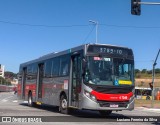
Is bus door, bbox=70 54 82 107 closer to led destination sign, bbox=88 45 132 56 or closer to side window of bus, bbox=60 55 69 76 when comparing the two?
side window of bus, bbox=60 55 69 76

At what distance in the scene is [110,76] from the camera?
18.9 m

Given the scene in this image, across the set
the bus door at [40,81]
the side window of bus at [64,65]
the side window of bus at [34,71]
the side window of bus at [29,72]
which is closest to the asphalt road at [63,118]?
the side window of bus at [64,65]

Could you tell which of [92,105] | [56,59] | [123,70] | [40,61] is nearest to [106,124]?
[92,105]

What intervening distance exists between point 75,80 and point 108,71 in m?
1.94

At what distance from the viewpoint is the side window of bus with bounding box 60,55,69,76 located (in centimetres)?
2127

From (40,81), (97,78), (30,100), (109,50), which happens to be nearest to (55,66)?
(40,81)

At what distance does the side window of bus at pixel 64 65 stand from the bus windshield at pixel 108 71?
8.38ft

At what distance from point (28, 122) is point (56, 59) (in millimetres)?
8134

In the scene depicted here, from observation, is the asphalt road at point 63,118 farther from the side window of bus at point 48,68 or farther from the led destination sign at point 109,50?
the led destination sign at point 109,50

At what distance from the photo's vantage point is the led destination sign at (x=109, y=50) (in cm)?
1923

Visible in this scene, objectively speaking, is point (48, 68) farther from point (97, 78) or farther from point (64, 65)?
point (97, 78)

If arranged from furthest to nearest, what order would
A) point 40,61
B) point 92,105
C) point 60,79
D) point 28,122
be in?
point 40,61 → point 60,79 → point 92,105 → point 28,122

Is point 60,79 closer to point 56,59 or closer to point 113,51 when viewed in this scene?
point 56,59

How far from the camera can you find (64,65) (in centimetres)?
2169
